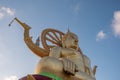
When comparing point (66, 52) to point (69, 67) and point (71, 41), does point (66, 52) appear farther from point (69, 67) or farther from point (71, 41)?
point (69, 67)

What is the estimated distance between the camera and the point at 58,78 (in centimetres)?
548

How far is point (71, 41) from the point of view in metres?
6.89

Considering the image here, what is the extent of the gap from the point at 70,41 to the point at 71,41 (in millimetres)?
26

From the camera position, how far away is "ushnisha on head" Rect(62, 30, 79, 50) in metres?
6.85

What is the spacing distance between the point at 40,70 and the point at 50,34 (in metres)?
1.77

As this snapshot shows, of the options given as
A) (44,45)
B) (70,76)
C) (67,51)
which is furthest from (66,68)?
(44,45)

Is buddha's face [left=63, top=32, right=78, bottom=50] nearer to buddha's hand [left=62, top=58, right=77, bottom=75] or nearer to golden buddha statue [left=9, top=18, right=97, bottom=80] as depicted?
golden buddha statue [left=9, top=18, right=97, bottom=80]

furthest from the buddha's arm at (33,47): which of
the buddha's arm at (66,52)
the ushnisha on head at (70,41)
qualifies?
the ushnisha on head at (70,41)

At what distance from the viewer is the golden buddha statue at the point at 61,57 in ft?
18.4

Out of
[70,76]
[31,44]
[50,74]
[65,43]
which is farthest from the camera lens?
[65,43]

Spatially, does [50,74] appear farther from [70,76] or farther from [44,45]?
[44,45]

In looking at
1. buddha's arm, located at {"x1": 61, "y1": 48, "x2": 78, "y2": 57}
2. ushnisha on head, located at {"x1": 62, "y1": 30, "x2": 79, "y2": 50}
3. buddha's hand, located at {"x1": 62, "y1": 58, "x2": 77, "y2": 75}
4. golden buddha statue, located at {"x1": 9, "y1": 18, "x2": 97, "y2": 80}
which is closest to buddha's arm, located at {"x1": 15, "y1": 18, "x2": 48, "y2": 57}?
golden buddha statue, located at {"x1": 9, "y1": 18, "x2": 97, "y2": 80}

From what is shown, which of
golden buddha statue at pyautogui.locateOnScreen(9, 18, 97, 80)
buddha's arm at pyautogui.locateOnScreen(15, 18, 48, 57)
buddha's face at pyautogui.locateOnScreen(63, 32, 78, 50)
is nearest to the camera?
golden buddha statue at pyautogui.locateOnScreen(9, 18, 97, 80)

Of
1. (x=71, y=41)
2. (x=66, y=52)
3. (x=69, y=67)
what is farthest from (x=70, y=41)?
(x=69, y=67)
